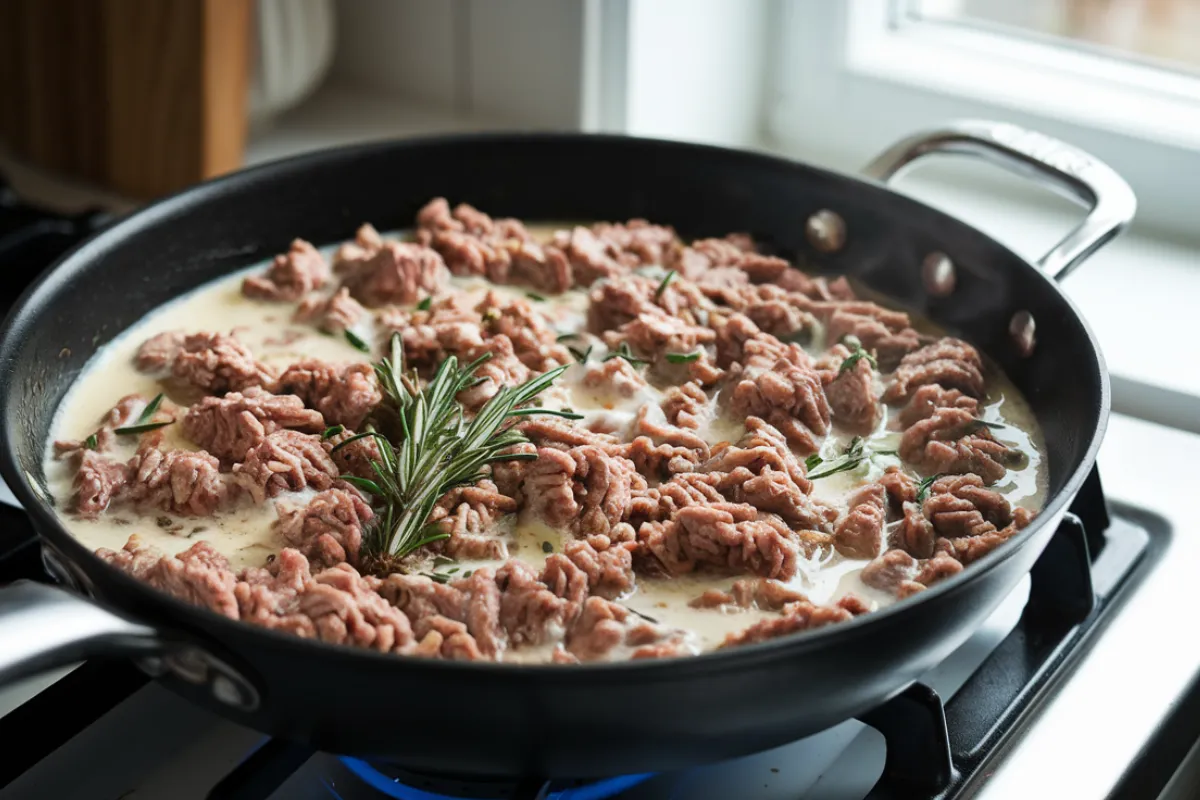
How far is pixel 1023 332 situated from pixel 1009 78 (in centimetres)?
76

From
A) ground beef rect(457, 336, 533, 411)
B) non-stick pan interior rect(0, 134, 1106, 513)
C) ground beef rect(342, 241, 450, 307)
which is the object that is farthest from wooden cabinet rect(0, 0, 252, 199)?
ground beef rect(457, 336, 533, 411)

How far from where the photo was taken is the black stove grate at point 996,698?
104 centimetres

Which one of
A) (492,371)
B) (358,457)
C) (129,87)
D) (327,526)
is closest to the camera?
(327,526)

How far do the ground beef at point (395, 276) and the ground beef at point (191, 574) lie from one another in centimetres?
46

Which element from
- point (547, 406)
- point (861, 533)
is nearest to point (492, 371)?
point (547, 406)

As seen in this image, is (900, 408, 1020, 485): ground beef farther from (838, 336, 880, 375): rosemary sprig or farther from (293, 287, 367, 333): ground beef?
(293, 287, 367, 333): ground beef

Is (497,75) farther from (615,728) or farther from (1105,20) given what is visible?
(615,728)

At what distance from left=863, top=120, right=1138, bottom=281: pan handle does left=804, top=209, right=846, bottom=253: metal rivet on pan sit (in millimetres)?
67

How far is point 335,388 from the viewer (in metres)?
1.27

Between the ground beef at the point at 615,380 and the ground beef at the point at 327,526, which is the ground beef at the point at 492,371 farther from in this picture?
the ground beef at the point at 327,526

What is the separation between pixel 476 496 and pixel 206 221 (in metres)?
0.56

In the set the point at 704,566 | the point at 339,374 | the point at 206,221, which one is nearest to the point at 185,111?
the point at 206,221

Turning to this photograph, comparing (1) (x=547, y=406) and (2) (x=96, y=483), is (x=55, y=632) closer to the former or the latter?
(2) (x=96, y=483)

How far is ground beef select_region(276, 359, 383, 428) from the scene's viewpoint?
4.12 feet
